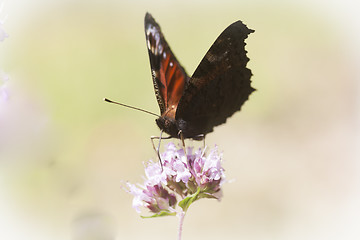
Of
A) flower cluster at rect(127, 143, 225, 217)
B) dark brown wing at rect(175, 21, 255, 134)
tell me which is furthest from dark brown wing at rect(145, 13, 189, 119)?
flower cluster at rect(127, 143, 225, 217)

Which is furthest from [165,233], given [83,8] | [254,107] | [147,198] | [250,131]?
[83,8]

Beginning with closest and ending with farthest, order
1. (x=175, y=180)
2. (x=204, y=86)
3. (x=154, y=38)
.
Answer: (x=175, y=180), (x=204, y=86), (x=154, y=38)

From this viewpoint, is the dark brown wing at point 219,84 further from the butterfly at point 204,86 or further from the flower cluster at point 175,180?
the flower cluster at point 175,180

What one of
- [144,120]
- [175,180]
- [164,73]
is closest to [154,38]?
[164,73]

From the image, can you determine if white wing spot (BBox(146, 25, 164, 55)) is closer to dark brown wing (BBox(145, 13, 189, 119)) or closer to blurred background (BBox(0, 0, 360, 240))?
dark brown wing (BBox(145, 13, 189, 119))

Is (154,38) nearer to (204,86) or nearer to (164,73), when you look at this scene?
(164,73)

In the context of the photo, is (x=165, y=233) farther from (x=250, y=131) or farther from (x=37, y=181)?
(x=250, y=131)
